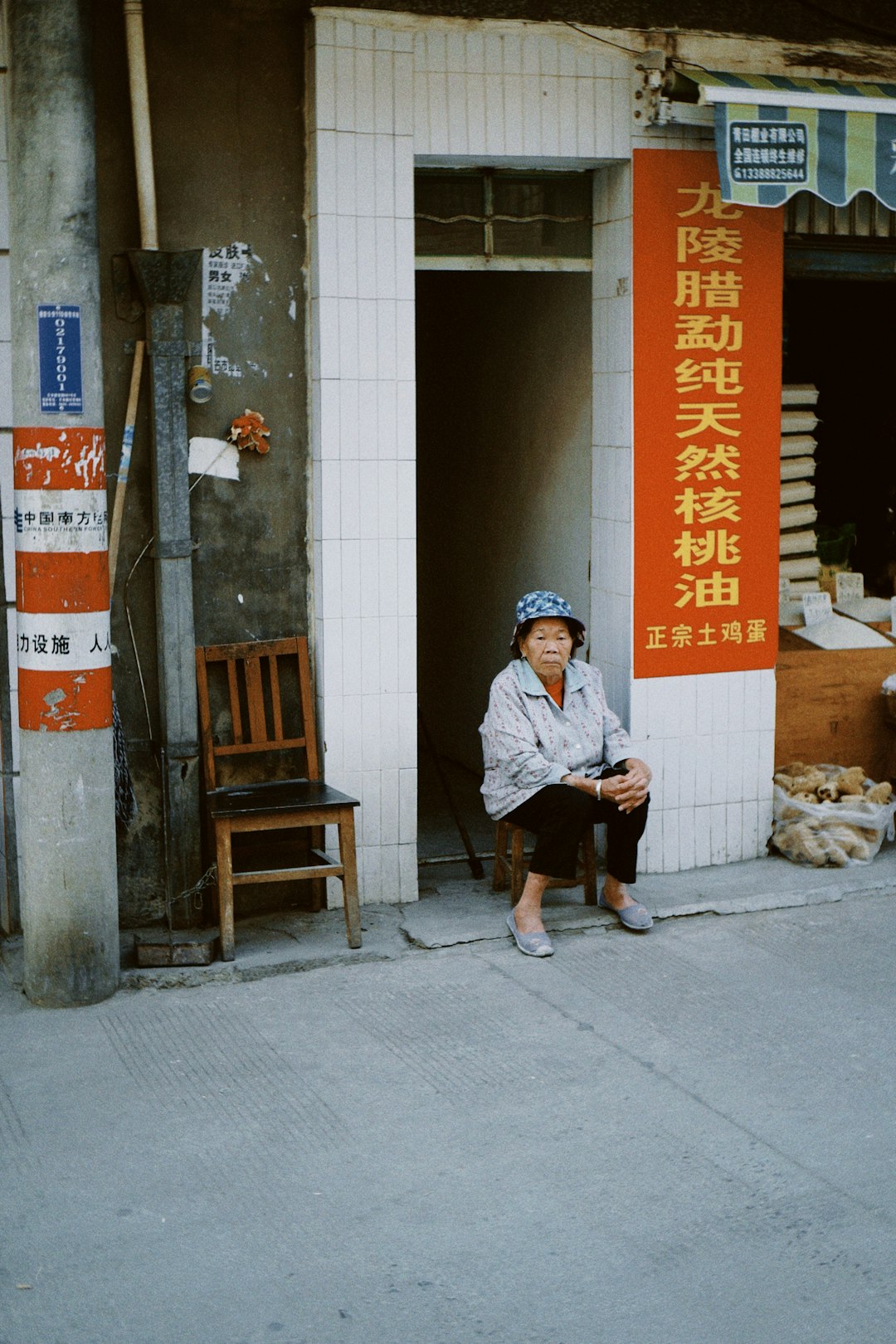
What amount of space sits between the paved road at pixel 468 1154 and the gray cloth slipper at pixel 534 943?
0.25 ft

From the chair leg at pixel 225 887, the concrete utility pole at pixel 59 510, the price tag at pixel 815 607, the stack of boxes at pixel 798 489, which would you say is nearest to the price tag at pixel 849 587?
the stack of boxes at pixel 798 489

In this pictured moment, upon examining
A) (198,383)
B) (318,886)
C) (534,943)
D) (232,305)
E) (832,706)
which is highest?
(232,305)

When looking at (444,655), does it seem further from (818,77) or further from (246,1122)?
(246,1122)

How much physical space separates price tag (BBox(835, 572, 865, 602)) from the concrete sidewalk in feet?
4.93

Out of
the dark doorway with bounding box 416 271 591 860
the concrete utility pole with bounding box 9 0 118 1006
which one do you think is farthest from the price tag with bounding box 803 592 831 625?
the concrete utility pole with bounding box 9 0 118 1006

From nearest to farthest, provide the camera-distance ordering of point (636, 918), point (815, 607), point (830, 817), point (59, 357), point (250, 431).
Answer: point (59, 357) < point (250, 431) < point (636, 918) < point (830, 817) < point (815, 607)

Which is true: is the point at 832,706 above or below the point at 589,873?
above

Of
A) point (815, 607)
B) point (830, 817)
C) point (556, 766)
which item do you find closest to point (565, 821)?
point (556, 766)

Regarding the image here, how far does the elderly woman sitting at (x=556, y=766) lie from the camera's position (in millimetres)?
5988

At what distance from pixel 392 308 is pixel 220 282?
0.69 metres

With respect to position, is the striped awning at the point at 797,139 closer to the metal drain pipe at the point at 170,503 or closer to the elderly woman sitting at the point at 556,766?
the elderly woman sitting at the point at 556,766

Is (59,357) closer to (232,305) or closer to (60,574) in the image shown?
(60,574)

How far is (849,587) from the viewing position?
8.19 m

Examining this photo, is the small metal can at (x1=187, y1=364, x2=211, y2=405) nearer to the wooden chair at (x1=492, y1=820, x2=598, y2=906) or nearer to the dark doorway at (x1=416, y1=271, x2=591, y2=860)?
the dark doorway at (x1=416, y1=271, x2=591, y2=860)
